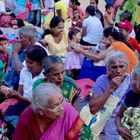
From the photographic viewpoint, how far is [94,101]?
15.9ft

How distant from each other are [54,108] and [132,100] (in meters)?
0.84

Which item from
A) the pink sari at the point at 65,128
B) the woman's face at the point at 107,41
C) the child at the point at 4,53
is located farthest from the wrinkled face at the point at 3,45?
the pink sari at the point at 65,128

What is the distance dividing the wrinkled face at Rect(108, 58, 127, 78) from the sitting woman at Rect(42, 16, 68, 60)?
8.48 feet

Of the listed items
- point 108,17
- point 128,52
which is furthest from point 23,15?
point 128,52

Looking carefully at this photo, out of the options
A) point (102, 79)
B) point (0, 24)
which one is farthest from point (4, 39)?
point (0, 24)

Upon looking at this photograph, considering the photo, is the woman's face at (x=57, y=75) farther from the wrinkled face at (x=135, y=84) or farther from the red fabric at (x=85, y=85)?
the red fabric at (x=85, y=85)

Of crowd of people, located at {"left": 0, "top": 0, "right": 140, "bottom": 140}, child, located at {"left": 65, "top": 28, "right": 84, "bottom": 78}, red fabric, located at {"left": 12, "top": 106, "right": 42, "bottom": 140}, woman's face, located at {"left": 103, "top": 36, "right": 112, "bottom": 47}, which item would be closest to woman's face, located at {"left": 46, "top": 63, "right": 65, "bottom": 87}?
crowd of people, located at {"left": 0, "top": 0, "right": 140, "bottom": 140}

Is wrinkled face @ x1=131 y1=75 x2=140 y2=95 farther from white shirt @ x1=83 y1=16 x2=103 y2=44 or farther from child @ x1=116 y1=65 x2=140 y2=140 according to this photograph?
white shirt @ x1=83 y1=16 x2=103 y2=44

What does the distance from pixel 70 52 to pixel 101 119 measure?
9.58 ft

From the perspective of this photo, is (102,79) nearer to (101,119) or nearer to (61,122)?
(101,119)

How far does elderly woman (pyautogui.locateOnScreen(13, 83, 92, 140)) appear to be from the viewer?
387 cm

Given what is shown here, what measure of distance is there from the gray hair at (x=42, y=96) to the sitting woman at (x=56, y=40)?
139 inches

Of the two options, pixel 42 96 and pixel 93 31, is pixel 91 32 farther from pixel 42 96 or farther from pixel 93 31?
pixel 42 96

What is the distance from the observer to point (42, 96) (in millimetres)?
3877
